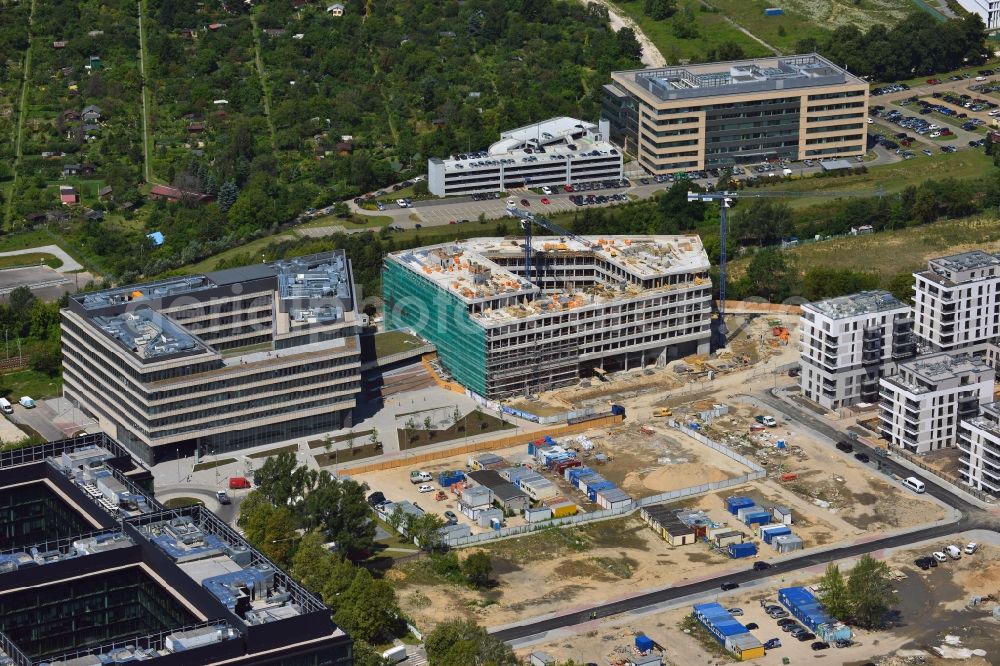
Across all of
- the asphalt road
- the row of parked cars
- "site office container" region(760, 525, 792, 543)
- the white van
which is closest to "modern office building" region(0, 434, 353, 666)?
the white van

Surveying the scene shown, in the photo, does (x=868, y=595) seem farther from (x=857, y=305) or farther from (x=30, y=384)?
(x=30, y=384)

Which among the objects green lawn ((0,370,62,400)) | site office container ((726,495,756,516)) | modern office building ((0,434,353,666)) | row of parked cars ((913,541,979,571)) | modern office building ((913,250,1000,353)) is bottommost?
row of parked cars ((913,541,979,571))

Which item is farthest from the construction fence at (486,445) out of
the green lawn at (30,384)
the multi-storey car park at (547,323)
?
the green lawn at (30,384)

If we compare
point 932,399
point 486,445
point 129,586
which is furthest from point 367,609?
point 932,399

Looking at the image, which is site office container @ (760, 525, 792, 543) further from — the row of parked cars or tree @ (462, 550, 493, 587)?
tree @ (462, 550, 493, 587)

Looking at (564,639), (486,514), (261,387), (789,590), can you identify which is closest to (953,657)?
(789,590)

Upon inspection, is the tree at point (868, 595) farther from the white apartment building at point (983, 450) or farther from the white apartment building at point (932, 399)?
the white apartment building at point (932, 399)
